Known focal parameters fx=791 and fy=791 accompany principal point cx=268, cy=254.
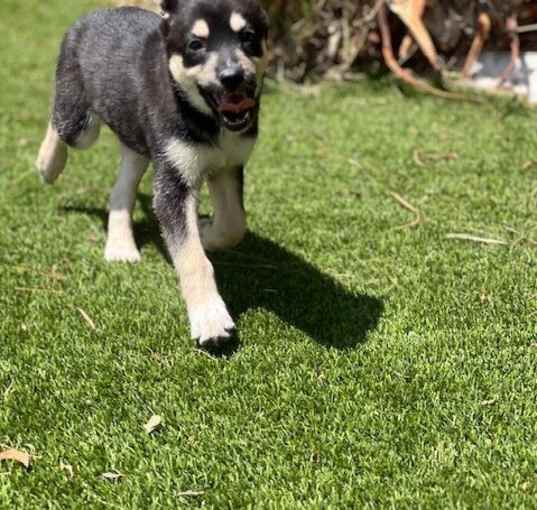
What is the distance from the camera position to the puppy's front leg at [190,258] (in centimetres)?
324

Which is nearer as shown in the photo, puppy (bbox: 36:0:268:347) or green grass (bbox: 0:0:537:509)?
green grass (bbox: 0:0:537:509)

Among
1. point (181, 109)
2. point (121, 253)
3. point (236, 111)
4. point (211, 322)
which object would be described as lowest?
point (121, 253)

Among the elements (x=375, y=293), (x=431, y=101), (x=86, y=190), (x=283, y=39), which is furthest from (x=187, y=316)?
(x=283, y=39)

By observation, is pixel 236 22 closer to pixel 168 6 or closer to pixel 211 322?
pixel 168 6

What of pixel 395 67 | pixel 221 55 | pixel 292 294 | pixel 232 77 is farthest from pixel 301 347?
pixel 395 67

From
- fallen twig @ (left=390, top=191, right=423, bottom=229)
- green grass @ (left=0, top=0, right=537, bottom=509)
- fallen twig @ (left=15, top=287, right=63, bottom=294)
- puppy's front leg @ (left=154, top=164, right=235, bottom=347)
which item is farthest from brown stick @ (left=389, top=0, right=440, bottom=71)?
fallen twig @ (left=15, top=287, right=63, bottom=294)

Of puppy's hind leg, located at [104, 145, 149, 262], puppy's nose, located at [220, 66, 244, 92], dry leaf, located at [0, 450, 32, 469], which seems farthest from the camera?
puppy's hind leg, located at [104, 145, 149, 262]

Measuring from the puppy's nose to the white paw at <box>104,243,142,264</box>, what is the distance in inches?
56.5

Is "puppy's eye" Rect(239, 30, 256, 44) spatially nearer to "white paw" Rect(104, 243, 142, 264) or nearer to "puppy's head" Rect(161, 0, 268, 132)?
"puppy's head" Rect(161, 0, 268, 132)

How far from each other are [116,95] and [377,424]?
2232 mm

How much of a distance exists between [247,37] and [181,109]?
1.45ft

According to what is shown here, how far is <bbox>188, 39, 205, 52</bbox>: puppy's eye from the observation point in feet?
10.7

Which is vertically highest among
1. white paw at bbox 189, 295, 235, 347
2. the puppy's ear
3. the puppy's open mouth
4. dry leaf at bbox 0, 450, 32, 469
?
the puppy's ear

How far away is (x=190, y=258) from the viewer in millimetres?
3426
